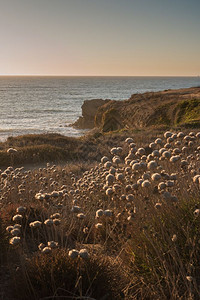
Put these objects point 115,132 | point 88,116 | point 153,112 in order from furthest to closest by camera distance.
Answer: point 88,116 → point 153,112 → point 115,132

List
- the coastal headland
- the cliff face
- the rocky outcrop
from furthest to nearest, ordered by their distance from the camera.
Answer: the rocky outcrop → the cliff face → the coastal headland

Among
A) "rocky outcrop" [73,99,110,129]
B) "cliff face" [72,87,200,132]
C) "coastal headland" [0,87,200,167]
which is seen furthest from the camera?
"rocky outcrop" [73,99,110,129]

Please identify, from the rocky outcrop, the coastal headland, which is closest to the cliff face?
the coastal headland

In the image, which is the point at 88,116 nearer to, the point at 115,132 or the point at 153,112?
the point at 153,112

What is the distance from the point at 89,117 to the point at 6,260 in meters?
46.7

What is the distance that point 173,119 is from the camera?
981 inches

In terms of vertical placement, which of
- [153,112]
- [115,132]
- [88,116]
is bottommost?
[88,116]

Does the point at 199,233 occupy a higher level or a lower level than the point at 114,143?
higher

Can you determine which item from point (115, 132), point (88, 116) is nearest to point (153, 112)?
point (115, 132)

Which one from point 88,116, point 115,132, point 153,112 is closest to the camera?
point 115,132

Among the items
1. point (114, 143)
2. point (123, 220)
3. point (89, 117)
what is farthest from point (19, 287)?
point (89, 117)

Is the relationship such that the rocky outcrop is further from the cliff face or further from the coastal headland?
the cliff face

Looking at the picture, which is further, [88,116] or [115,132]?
[88,116]

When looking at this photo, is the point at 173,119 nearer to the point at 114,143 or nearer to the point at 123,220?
Answer: the point at 114,143
